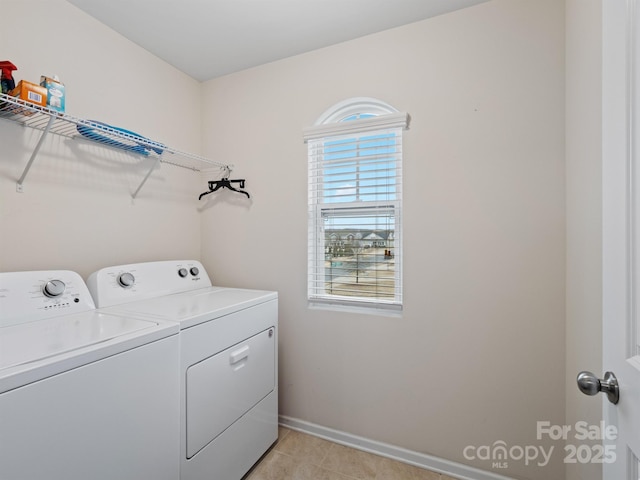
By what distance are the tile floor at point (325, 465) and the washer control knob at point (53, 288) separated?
51.7 inches

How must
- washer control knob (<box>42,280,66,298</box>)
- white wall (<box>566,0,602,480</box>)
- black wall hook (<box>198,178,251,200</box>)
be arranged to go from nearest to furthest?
white wall (<box>566,0,602,480</box>) < washer control knob (<box>42,280,66,298</box>) < black wall hook (<box>198,178,251,200</box>)

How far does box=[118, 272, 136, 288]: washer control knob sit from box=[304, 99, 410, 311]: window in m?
1.02

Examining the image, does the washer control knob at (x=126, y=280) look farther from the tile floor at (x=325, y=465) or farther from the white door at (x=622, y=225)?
the white door at (x=622, y=225)

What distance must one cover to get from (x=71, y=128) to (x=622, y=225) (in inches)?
85.4

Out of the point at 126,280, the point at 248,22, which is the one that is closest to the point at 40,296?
the point at 126,280

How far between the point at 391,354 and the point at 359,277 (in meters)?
0.49

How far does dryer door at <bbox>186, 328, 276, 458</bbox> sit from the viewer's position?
4.27 feet

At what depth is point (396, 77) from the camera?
1765 mm

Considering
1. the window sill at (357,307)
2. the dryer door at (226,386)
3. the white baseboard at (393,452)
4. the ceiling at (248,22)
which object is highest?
the ceiling at (248,22)

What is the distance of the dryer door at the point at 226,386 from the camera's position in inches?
51.3

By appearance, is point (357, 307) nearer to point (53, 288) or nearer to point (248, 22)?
point (53, 288)

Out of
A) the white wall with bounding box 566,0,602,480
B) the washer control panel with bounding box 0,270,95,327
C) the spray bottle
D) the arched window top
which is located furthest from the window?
the spray bottle

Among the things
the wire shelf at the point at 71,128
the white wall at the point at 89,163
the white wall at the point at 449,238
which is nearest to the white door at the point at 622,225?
the white wall at the point at 449,238

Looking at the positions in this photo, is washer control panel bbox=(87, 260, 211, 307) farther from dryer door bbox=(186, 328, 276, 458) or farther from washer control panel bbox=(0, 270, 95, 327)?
dryer door bbox=(186, 328, 276, 458)
